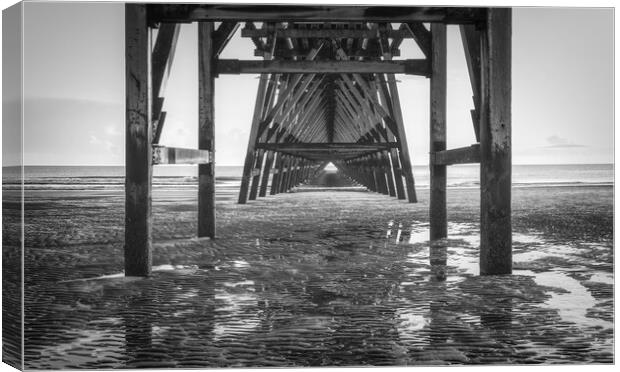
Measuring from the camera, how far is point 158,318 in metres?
2.16

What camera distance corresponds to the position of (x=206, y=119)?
464 cm

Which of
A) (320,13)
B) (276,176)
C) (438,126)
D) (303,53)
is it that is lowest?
(276,176)

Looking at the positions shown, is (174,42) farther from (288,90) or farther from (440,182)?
(288,90)

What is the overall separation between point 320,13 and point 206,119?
1782 mm

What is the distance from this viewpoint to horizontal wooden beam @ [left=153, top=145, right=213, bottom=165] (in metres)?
3.09

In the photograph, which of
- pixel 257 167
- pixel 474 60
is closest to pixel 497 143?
pixel 474 60

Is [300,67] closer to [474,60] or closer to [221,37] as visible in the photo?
[221,37]

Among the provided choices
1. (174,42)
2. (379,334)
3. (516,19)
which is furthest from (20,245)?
(516,19)

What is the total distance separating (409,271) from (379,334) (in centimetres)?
118

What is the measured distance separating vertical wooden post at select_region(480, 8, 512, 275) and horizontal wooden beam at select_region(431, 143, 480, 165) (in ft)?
0.62

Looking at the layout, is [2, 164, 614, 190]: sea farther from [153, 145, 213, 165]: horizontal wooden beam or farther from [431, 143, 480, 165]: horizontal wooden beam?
[431, 143, 480, 165]: horizontal wooden beam

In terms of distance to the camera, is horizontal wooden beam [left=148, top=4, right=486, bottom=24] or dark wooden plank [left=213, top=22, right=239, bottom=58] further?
dark wooden plank [left=213, top=22, right=239, bottom=58]

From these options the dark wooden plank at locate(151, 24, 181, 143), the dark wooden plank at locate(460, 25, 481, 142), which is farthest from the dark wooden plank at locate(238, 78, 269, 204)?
the dark wooden plank at locate(460, 25, 481, 142)

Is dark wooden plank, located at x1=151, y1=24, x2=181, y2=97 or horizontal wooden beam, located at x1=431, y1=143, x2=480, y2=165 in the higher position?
dark wooden plank, located at x1=151, y1=24, x2=181, y2=97
